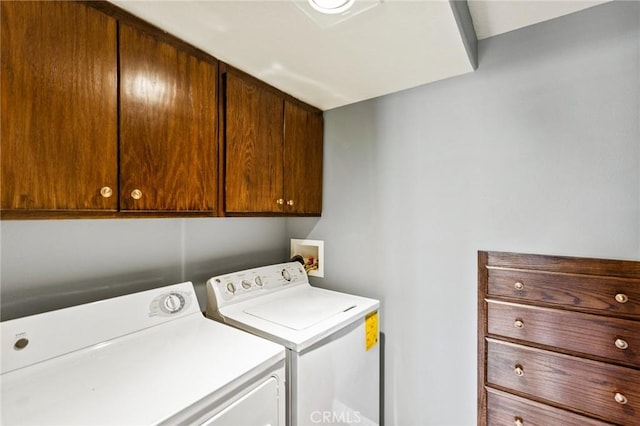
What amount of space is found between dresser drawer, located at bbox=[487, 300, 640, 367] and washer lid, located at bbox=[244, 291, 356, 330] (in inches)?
27.9

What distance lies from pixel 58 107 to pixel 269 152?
0.85 meters

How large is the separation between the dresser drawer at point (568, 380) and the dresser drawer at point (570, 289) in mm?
221

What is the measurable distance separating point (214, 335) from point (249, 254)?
0.75 m

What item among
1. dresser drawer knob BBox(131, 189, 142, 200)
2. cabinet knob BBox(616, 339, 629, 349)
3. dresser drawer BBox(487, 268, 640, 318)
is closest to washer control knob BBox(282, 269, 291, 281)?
dresser drawer knob BBox(131, 189, 142, 200)

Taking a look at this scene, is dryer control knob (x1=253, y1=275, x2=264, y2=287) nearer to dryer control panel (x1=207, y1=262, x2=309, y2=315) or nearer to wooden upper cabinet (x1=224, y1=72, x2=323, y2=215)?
dryer control panel (x1=207, y1=262, x2=309, y2=315)

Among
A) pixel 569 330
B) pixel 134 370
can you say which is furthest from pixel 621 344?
pixel 134 370

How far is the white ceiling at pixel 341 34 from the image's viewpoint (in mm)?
985

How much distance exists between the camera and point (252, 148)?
56.6 inches

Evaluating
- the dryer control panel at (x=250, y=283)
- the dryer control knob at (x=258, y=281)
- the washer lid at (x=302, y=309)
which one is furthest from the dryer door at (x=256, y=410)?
the dryer control knob at (x=258, y=281)

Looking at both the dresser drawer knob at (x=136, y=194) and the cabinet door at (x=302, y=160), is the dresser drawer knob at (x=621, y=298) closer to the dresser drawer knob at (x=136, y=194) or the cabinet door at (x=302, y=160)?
the cabinet door at (x=302, y=160)

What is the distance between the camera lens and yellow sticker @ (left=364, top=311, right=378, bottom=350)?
153 cm

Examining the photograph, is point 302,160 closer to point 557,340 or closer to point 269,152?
point 269,152

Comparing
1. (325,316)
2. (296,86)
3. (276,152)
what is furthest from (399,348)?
(296,86)

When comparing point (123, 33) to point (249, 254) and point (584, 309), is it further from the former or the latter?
point (584, 309)
